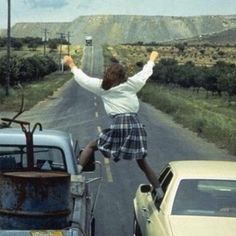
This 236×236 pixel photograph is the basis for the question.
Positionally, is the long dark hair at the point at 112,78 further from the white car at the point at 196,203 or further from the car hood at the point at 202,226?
the car hood at the point at 202,226

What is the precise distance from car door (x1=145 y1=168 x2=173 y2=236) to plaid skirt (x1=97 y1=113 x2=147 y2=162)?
0.41 metres

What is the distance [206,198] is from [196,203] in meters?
0.15

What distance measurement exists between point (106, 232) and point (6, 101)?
124 ft

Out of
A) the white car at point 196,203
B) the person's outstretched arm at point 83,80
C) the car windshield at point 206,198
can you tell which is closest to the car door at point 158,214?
the white car at point 196,203

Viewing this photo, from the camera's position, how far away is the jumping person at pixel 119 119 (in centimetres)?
785

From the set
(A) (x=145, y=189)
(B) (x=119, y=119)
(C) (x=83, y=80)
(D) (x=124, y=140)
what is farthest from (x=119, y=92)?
(A) (x=145, y=189)

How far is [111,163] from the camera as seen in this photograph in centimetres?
1803

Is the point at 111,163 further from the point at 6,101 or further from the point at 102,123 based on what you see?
the point at 6,101

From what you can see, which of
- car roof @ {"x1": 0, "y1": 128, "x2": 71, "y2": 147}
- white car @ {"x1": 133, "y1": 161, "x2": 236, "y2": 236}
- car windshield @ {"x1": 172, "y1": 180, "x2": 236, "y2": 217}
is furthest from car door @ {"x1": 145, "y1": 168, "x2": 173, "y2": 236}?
car roof @ {"x1": 0, "y1": 128, "x2": 71, "y2": 147}

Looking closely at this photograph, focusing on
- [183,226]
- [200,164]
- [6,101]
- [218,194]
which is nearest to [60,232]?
[183,226]

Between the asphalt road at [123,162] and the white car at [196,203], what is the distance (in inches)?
116

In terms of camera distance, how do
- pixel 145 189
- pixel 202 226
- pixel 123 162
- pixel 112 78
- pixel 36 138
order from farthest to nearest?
1. pixel 123 162
2. pixel 112 78
3. pixel 145 189
4. pixel 36 138
5. pixel 202 226

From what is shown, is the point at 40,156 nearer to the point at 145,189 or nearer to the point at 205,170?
the point at 145,189

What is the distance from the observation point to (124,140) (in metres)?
7.87
